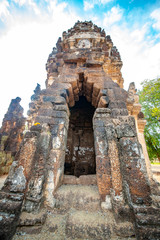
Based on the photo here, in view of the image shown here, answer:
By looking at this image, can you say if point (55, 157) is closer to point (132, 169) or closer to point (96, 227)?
point (96, 227)

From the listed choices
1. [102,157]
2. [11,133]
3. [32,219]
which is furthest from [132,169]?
[11,133]

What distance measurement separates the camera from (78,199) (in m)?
1.92

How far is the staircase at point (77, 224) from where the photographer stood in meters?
1.41

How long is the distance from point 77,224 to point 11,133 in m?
10.5

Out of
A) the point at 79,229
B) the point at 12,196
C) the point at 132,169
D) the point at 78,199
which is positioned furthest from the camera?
the point at 78,199

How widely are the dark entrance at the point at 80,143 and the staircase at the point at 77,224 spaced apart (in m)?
2.62

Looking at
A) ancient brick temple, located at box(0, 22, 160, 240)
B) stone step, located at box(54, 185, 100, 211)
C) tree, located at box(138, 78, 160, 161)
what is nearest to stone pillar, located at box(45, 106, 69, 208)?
ancient brick temple, located at box(0, 22, 160, 240)

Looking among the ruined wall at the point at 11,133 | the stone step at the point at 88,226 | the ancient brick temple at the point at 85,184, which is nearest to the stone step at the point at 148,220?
the ancient brick temple at the point at 85,184

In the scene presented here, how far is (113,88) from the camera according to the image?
290 cm

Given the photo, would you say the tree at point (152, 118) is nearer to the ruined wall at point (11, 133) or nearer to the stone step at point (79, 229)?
the stone step at point (79, 229)

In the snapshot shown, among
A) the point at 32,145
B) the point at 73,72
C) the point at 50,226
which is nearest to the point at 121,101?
the point at 73,72

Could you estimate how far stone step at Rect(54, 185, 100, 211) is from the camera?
1827 mm

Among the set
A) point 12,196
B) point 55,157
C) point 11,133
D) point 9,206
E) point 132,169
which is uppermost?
point 11,133

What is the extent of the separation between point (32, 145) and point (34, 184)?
715 mm
